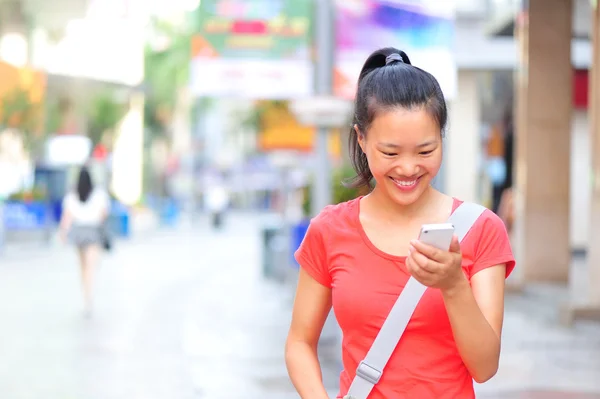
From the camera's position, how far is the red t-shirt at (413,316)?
2.32 meters

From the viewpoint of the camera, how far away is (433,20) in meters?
14.4

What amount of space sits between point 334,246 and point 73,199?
444 inches

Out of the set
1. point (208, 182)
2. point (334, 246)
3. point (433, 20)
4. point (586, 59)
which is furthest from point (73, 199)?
point (208, 182)

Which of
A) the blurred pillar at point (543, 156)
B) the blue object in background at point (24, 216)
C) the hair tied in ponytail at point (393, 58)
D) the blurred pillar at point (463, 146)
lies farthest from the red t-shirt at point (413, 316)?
the blue object in background at point (24, 216)

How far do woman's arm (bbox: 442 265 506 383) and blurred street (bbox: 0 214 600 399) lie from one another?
19.1ft

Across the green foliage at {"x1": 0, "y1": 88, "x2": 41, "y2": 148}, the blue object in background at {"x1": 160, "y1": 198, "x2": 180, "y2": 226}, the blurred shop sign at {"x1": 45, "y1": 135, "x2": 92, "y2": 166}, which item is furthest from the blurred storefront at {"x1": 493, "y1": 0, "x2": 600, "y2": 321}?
the blue object in background at {"x1": 160, "y1": 198, "x2": 180, "y2": 226}

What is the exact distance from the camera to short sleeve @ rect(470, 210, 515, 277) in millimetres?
2322

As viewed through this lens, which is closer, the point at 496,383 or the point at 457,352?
the point at 457,352

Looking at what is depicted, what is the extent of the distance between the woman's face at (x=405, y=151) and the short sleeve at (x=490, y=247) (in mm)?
155

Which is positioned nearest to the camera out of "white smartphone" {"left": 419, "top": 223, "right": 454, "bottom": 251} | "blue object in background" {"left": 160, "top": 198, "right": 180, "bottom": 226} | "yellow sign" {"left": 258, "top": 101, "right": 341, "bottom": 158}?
"white smartphone" {"left": 419, "top": 223, "right": 454, "bottom": 251}

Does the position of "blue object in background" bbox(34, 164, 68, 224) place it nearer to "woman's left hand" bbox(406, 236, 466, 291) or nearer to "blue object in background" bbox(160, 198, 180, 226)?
"blue object in background" bbox(160, 198, 180, 226)

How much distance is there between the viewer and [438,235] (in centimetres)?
198

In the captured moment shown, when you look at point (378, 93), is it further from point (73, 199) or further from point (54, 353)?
point (73, 199)

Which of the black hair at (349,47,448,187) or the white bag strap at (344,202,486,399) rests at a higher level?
the black hair at (349,47,448,187)
